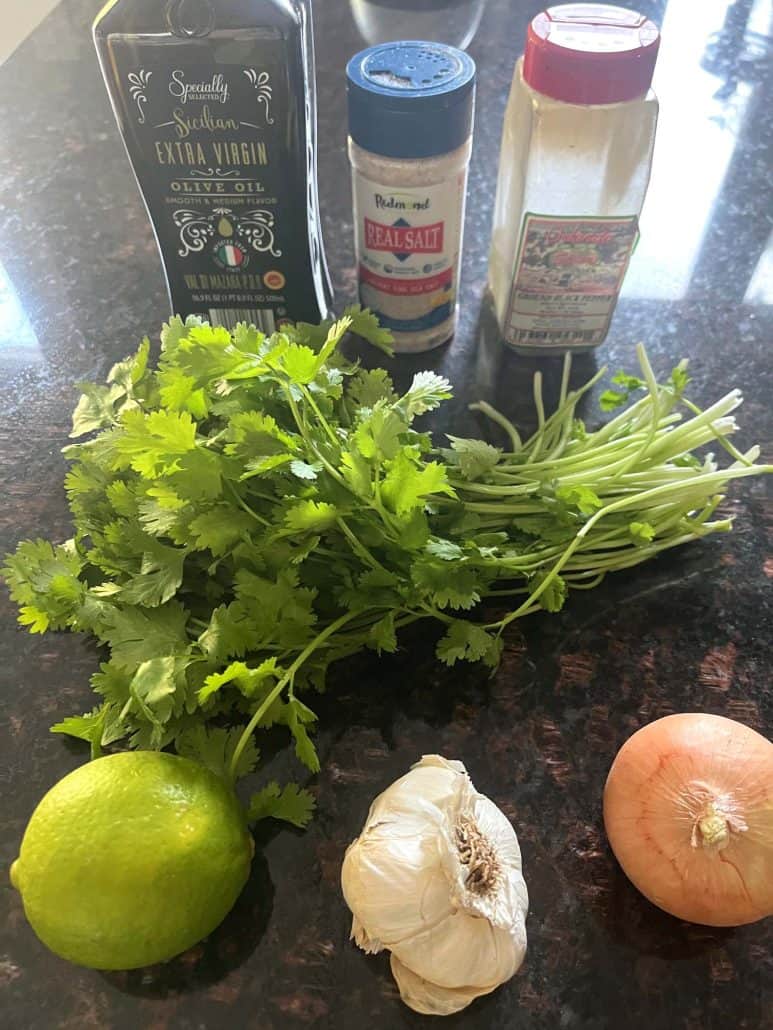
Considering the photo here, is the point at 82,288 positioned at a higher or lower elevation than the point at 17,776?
higher

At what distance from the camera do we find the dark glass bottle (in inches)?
29.1

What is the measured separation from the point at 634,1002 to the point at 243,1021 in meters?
0.30

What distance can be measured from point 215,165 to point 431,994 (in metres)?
0.79

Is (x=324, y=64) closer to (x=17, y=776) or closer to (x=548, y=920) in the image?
(x=17, y=776)

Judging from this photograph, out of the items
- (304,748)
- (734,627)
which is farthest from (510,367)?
(304,748)

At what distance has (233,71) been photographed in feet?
2.49

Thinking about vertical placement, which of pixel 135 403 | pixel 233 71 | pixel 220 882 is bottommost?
pixel 220 882

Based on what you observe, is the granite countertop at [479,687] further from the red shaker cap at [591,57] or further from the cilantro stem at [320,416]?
the red shaker cap at [591,57]

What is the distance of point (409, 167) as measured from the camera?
32.9 inches

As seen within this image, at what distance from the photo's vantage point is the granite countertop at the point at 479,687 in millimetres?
618

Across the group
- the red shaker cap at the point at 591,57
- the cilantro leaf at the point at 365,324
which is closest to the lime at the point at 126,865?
the cilantro leaf at the point at 365,324

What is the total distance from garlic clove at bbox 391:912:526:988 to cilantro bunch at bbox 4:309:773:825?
0.15 m

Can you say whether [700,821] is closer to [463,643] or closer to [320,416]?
[463,643]

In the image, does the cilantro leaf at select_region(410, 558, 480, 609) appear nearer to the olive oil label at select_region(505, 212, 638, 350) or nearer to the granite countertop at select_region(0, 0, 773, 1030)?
the granite countertop at select_region(0, 0, 773, 1030)
